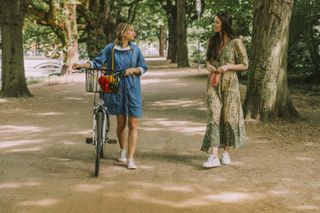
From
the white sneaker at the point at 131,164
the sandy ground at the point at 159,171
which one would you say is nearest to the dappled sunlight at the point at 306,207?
the sandy ground at the point at 159,171

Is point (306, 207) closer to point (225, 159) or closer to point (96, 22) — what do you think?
point (225, 159)

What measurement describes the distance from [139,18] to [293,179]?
48417 mm

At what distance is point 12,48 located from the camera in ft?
55.4

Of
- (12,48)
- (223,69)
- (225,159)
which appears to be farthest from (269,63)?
(12,48)

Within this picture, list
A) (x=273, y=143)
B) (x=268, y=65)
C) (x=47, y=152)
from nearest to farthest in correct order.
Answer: (x=47, y=152), (x=273, y=143), (x=268, y=65)

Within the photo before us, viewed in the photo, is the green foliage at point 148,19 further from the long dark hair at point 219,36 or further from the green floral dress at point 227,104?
the green floral dress at point 227,104

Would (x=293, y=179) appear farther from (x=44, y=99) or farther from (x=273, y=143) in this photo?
(x=44, y=99)

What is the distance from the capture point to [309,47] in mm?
→ 18188

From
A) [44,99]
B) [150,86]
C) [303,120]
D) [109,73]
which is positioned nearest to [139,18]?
[150,86]

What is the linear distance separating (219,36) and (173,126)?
3.94 m

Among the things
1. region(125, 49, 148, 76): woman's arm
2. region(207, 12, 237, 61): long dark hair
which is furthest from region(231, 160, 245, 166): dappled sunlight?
region(125, 49, 148, 76): woman's arm

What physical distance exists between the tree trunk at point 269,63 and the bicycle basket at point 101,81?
197 inches

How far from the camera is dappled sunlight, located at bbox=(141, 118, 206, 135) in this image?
1034 cm

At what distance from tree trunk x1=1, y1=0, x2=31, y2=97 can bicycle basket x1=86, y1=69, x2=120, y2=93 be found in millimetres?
10601
